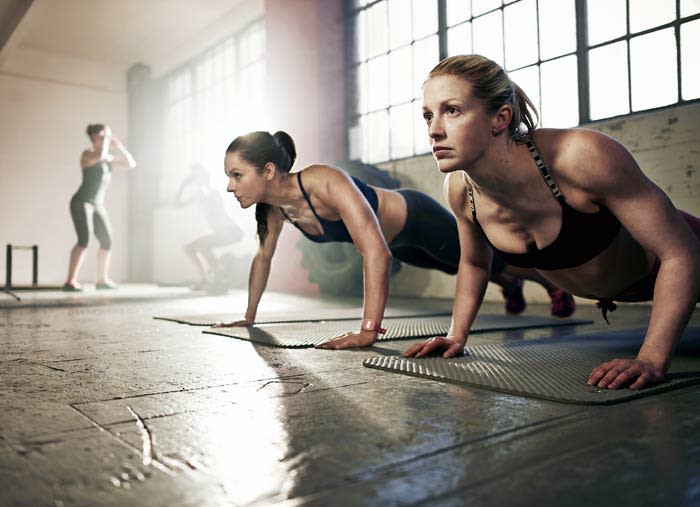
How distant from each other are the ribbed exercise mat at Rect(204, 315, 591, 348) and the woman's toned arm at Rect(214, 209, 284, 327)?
77 millimetres

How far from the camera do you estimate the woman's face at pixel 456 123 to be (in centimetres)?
131

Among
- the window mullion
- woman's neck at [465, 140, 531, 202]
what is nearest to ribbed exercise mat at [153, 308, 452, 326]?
woman's neck at [465, 140, 531, 202]

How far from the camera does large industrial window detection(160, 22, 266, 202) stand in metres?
7.84

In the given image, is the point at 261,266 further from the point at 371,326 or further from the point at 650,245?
the point at 650,245

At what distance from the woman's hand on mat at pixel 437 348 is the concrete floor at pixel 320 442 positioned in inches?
6.8

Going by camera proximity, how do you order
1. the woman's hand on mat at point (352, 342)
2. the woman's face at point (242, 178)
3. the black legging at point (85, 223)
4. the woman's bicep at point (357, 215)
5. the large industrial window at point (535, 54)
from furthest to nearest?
the black legging at point (85, 223) < the large industrial window at point (535, 54) < the woman's face at point (242, 178) < the woman's bicep at point (357, 215) < the woman's hand on mat at point (352, 342)

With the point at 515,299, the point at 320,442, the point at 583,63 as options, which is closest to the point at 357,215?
the point at 320,442

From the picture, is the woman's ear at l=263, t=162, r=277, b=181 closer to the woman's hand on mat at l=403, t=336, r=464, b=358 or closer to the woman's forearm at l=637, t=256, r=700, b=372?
the woman's hand on mat at l=403, t=336, r=464, b=358

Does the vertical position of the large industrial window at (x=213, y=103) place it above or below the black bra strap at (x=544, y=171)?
above

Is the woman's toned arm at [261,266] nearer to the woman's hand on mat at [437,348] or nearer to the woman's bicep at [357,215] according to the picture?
the woman's bicep at [357,215]

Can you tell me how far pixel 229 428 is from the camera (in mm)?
966

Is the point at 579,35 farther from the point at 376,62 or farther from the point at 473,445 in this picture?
the point at 473,445

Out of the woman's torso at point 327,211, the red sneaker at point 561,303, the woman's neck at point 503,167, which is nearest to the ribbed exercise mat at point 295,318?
the woman's torso at point 327,211

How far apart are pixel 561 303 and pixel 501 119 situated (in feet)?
5.62
